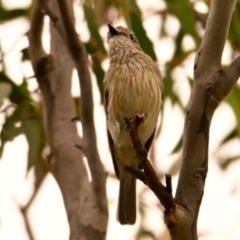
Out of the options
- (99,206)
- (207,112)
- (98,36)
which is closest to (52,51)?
(98,36)

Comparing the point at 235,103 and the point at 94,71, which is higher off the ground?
the point at 94,71

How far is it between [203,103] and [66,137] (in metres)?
0.82

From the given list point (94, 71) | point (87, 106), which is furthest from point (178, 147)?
point (87, 106)

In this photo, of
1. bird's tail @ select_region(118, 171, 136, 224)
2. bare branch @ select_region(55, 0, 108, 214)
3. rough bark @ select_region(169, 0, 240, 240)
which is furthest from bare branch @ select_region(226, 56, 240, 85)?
bird's tail @ select_region(118, 171, 136, 224)

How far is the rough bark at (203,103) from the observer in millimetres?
1881

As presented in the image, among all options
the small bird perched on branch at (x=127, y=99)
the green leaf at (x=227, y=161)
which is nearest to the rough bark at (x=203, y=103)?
the small bird perched on branch at (x=127, y=99)

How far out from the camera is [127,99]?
2.82m

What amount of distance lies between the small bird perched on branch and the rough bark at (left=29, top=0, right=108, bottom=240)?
0.70 feet

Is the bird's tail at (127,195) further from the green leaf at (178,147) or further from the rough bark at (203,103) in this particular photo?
the rough bark at (203,103)

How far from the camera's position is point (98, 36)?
278 cm

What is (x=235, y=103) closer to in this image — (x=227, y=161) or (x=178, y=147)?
A: (x=178, y=147)

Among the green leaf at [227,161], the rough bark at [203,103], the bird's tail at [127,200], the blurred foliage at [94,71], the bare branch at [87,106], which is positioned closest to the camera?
the rough bark at [203,103]

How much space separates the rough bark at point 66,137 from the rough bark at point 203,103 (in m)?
0.57

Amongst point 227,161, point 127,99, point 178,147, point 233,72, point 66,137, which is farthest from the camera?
point 227,161
